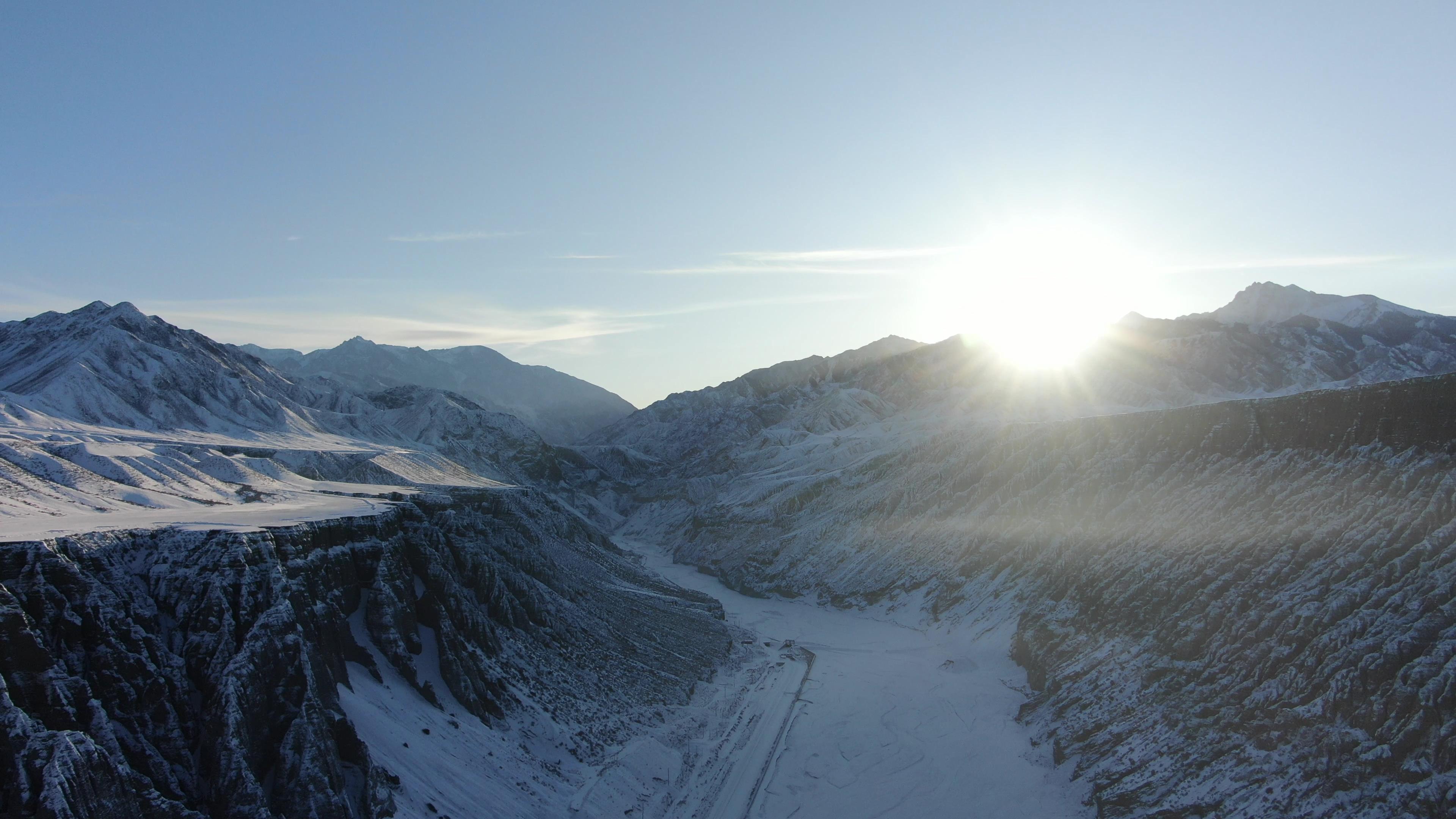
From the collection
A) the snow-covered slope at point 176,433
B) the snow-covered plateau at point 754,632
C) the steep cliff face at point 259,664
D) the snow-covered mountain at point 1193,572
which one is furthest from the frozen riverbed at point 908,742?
the snow-covered slope at point 176,433

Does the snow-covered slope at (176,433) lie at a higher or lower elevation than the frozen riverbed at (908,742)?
higher

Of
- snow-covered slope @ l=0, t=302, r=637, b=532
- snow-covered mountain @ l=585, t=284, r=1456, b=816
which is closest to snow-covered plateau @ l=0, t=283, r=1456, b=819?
snow-covered mountain @ l=585, t=284, r=1456, b=816

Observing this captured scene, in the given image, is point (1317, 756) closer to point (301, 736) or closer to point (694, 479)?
point (301, 736)

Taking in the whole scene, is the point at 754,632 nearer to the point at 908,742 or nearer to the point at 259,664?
the point at 908,742

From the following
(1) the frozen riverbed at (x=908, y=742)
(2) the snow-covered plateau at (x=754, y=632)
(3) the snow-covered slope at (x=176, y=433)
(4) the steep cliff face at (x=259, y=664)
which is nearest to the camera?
(4) the steep cliff face at (x=259, y=664)

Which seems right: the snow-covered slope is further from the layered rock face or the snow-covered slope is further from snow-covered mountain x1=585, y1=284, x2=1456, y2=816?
the layered rock face

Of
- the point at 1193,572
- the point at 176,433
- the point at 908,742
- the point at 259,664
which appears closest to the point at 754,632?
the point at 908,742

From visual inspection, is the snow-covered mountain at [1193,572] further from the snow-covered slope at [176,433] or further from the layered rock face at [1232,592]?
the snow-covered slope at [176,433]
